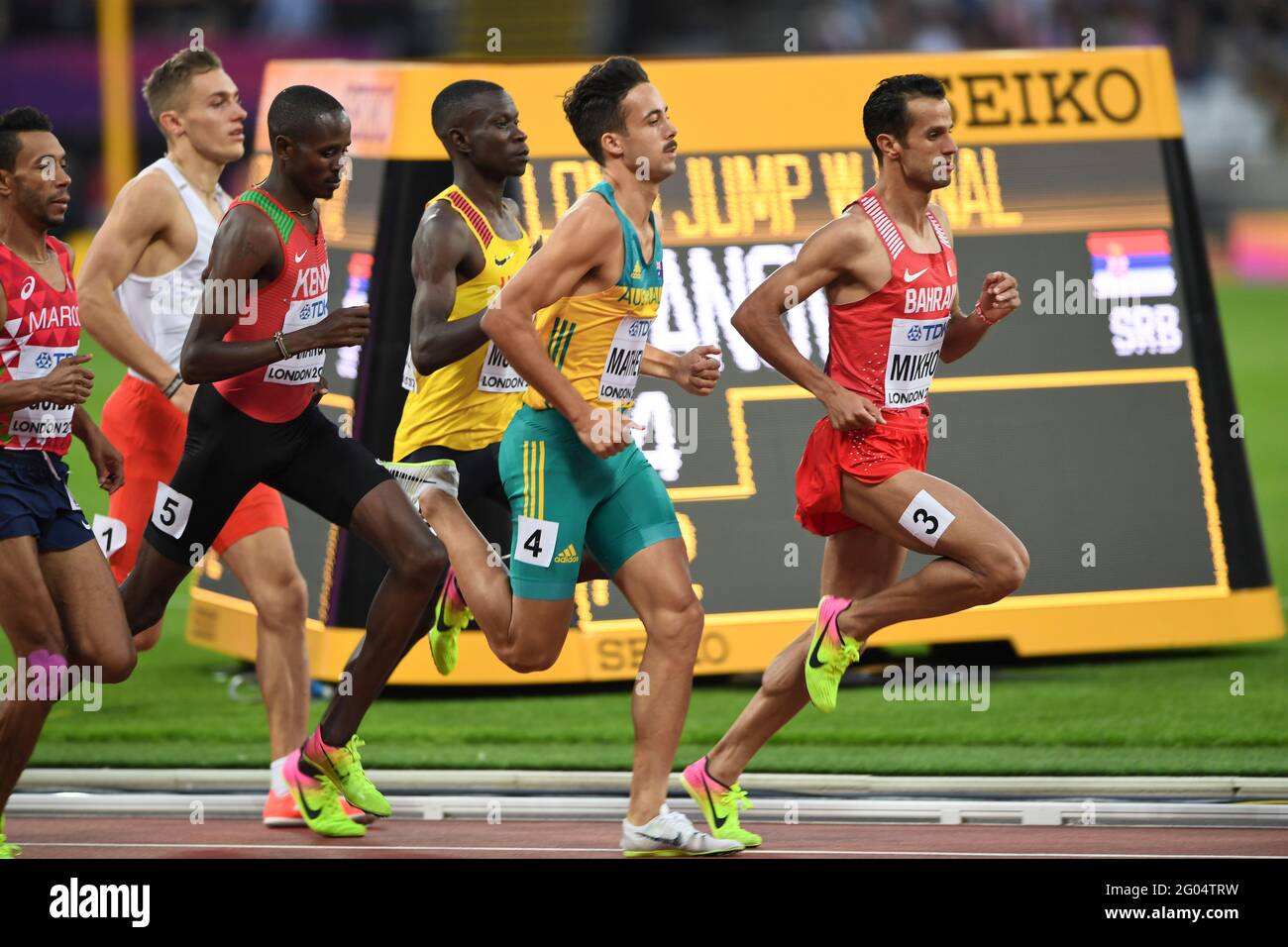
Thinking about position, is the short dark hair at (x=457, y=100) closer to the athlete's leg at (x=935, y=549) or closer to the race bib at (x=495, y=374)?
the race bib at (x=495, y=374)

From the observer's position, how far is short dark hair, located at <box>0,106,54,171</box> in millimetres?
6422

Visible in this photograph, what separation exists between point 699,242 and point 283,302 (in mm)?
3109

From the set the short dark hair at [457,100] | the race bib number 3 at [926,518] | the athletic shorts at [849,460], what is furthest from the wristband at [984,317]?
the short dark hair at [457,100]

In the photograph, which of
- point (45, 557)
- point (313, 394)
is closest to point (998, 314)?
point (313, 394)

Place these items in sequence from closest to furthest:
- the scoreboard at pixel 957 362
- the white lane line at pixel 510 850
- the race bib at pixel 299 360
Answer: the white lane line at pixel 510 850 → the race bib at pixel 299 360 → the scoreboard at pixel 957 362

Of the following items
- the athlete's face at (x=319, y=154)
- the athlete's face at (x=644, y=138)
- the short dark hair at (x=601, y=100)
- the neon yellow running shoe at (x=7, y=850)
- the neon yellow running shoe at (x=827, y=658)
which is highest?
the athlete's face at (x=319, y=154)

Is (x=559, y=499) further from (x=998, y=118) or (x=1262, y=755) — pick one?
(x=998, y=118)

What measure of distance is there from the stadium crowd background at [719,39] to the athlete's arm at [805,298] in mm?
21591

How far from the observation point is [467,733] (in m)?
9.08

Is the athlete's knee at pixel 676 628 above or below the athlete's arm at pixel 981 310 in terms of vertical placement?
below

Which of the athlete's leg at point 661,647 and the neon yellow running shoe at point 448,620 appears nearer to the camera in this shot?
the athlete's leg at point 661,647

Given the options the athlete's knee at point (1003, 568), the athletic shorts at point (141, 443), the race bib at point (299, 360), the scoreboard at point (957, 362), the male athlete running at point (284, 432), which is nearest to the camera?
the athlete's knee at point (1003, 568)

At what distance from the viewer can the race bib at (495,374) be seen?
722 centimetres
